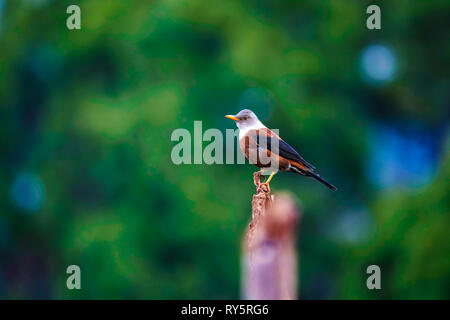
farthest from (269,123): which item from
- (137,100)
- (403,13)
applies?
(403,13)

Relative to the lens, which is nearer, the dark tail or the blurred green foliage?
the dark tail

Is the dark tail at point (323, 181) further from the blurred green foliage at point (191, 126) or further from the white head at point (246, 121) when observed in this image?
the blurred green foliage at point (191, 126)

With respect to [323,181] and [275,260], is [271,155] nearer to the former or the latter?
[323,181]

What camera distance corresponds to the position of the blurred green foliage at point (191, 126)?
1591 centimetres

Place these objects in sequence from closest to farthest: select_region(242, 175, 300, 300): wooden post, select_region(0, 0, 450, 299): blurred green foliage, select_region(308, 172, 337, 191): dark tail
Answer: select_region(242, 175, 300, 300): wooden post → select_region(308, 172, 337, 191): dark tail → select_region(0, 0, 450, 299): blurred green foliage

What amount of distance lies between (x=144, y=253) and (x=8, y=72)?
22.5ft

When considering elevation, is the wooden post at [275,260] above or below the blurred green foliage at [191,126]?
below

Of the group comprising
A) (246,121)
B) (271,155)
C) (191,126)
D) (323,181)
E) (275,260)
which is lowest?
(275,260)

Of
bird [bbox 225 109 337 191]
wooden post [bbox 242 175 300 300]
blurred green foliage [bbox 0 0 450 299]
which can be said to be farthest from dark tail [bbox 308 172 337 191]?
blurred green foliage [bbox 0 0 450 299]

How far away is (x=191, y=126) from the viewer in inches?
629

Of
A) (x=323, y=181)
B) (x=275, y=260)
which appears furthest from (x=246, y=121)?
(x=275, y=260)

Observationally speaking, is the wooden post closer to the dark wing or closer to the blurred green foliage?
the dark wing

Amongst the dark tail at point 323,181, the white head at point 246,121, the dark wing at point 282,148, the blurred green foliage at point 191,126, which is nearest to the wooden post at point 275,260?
the dark tail at point 323,181

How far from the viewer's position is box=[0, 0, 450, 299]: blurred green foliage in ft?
52.2
